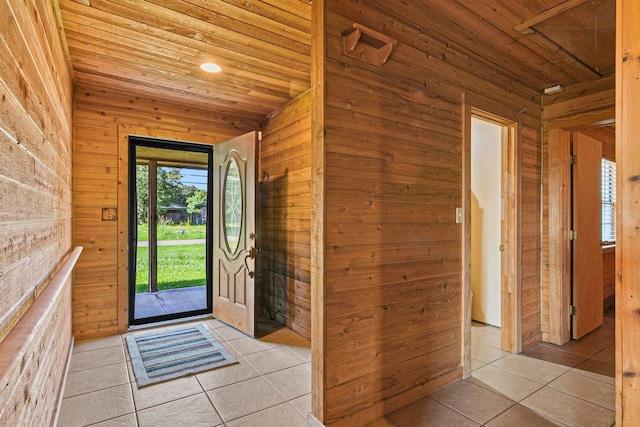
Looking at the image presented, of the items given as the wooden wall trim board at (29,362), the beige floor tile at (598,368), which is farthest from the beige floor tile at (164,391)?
the beige floor tile at (598,368)

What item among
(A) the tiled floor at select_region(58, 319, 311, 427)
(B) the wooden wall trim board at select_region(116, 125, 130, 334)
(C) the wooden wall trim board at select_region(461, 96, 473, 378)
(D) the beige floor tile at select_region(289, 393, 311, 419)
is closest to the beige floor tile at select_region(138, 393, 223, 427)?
(A) the tiled floor at select_region(58, 319, 311, 427)

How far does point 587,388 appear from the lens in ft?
7.68

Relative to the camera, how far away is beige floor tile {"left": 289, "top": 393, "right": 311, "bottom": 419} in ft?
6.77

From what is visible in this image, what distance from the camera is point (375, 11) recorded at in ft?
6.57

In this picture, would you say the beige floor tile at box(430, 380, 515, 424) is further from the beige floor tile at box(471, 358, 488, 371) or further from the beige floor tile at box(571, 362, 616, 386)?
the beige floor tile at box(571, 362, 616, 386)

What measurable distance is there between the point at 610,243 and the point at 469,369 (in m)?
3.40

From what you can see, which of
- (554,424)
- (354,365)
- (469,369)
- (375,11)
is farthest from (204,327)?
(375,11)

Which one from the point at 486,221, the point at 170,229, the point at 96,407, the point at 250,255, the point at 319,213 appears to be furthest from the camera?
the point at 170,229

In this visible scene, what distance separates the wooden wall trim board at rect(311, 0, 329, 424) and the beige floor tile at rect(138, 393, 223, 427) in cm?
68

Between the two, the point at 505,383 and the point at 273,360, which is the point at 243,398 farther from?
the point at 505,383

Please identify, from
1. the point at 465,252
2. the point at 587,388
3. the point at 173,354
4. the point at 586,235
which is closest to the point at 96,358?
the point at 173,354

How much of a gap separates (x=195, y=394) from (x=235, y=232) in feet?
5.72

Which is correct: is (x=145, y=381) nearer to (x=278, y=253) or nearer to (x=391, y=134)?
(x=278, y=253)

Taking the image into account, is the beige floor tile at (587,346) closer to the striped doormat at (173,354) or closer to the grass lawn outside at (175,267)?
the striped doormat at (173,354)
